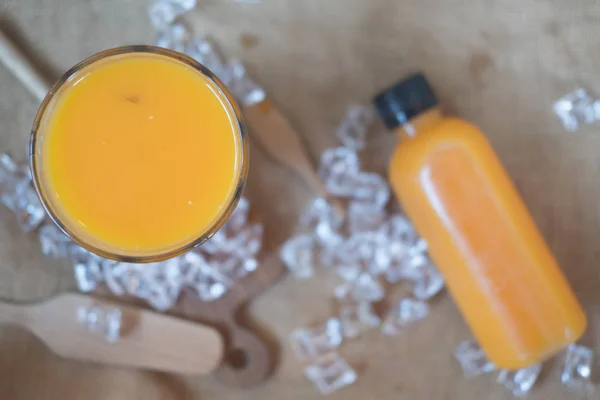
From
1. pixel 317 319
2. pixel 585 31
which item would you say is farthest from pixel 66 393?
pixel 585 31

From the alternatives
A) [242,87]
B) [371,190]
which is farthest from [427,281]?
[242,87]

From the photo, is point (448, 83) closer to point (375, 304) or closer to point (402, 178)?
point (402, 178)

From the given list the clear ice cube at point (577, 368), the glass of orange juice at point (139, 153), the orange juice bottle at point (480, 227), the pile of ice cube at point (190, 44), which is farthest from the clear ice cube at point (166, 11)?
the clear ice cube at point (577, 368)

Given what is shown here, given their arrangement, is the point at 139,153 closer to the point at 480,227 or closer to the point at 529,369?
the point at 480,227

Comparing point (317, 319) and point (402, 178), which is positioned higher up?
point (402, 178)

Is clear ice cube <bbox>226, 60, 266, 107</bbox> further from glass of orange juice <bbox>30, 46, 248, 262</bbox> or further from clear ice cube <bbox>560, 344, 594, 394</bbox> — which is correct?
clear ice cube <bbox>560, 344, 594, 394</bbox>
